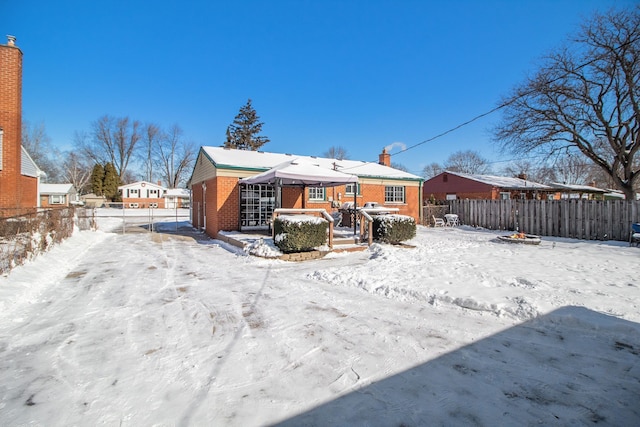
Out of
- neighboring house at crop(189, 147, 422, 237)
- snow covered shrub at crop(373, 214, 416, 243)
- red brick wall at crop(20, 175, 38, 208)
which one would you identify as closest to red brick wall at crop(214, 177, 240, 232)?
neighboring house at crop(189, 147, 422, 237)

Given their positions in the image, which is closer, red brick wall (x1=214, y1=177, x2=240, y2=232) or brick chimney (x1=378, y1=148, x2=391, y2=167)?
red brick wall (x1=214, y1=177, x2=240, y2=232)

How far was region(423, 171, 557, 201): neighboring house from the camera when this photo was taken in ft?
83.6

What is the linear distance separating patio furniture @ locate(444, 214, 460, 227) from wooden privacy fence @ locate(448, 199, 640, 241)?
3.14 feet

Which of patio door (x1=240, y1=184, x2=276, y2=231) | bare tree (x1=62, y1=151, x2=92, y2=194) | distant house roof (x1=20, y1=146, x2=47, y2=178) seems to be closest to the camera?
patio door (x1=240, y1=184, x2=276, y2=231)

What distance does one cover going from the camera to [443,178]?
30.7m

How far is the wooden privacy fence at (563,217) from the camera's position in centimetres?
1197

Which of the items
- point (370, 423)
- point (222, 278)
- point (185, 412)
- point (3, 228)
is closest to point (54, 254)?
point (3, 228)

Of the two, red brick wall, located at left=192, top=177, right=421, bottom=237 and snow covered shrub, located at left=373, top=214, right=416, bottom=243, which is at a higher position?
red brick wall, located at left=192, top=177, right=421, bottom=237

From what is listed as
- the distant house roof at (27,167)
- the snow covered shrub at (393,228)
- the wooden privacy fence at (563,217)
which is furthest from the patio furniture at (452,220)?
the distant house roof at (27,167)

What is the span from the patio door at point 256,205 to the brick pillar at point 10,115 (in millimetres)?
8040

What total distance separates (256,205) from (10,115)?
9.44 meters

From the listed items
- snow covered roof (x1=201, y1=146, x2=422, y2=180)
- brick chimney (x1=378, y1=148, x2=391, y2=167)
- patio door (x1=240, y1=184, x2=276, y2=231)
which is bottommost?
patio door (x1=240, y1=184, x2=276, y2=231)

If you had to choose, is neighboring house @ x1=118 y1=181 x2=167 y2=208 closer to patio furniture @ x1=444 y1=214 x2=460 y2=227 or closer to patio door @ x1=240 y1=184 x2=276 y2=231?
patio door @ x1=240 y1=184 x2=276 y2=231

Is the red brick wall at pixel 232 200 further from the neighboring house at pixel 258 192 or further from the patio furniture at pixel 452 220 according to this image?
the patio furniture at pixel 452 220
